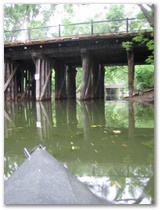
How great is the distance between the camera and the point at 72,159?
2328mm

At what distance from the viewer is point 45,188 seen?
130 centimetres

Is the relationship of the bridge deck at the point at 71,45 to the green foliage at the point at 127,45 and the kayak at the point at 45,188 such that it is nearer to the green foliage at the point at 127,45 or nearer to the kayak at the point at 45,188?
the green foliage at the point at 127,45

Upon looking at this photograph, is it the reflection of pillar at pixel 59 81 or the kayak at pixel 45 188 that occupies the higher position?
the reflection of pillar at pixel 59 81

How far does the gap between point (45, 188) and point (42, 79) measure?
35.5 ft

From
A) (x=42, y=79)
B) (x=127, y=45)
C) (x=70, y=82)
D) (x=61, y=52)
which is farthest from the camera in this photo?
(x=70, y=82)

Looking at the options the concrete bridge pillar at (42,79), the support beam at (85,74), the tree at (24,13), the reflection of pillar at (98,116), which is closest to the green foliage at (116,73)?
the concrete bridge pillar at (42,79)

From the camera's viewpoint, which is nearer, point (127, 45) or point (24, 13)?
point (24, 13)

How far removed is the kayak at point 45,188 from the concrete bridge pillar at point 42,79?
9980mm

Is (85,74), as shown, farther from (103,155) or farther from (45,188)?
(45,188)

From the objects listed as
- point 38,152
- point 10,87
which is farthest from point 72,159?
point 10,87

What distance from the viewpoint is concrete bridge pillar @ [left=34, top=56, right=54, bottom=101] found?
11.5 m

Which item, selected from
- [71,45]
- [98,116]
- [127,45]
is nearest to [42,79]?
[71,45]

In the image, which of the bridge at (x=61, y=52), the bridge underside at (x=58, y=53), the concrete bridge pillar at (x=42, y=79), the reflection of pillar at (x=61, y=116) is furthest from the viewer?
the concrete bridge pillar at (x=42, y=79)

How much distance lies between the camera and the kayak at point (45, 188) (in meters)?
1.24
